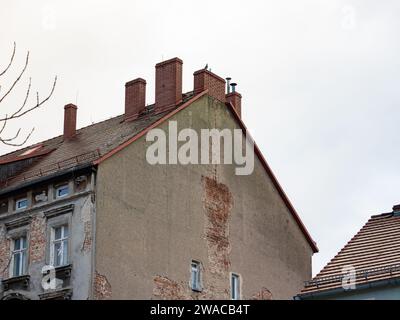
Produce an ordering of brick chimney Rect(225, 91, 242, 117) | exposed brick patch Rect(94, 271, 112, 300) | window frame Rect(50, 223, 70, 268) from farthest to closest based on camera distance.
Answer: brick chimney Rect(225, 91, 242, 117) → window frame Rect(50, 223, 70, 268) → exposed brick patch Rect(94, 271, 112, 300)

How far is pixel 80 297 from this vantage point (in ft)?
108

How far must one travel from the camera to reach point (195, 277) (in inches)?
1457

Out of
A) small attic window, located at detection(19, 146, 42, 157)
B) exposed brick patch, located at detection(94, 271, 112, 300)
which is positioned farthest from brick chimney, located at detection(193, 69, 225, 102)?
exposed brick patch, located at detection(94, 271, 112, 300)

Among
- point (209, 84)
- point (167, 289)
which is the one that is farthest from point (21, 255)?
point (209, 84)

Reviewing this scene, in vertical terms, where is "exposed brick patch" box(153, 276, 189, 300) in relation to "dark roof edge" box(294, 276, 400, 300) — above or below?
above

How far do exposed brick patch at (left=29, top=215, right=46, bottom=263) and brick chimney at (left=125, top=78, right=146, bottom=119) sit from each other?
21.6 ft

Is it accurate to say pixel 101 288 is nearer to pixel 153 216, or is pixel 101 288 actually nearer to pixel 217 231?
pixel 153 216

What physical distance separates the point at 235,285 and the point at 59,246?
7.28m

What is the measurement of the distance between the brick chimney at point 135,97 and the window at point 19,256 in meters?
6.96

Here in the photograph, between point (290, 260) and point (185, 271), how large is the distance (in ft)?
21.9

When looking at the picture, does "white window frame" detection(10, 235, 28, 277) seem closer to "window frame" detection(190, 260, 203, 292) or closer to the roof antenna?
"window frame" detection(190, 260, 203, 292)

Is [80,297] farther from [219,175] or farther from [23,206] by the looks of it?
[219,175]

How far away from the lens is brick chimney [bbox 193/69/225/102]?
39.8 m
